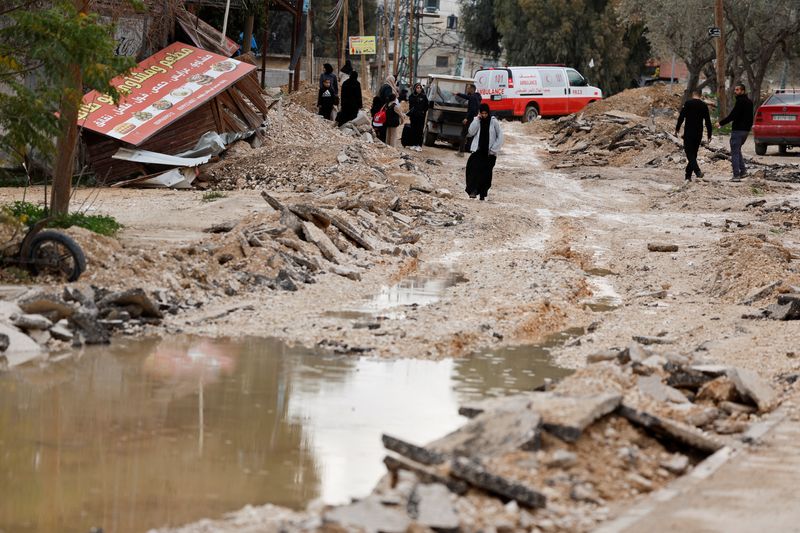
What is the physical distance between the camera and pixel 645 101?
46.2 m

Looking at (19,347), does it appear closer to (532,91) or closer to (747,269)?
(747,269)

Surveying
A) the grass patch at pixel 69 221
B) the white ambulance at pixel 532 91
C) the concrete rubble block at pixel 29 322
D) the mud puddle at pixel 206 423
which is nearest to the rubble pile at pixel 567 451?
the mud puddle at pixel 206 423

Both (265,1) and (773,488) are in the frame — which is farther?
(265,1)

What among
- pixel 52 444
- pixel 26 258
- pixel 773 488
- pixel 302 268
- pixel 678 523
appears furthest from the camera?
pixel 302 268

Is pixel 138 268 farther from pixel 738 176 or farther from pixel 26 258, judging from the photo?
pixel 738 176

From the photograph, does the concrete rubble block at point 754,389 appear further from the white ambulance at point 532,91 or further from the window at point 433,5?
the window at point 433,5

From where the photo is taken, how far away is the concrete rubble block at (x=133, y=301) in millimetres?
9812

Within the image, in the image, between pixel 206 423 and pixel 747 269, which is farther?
pixel 747 269

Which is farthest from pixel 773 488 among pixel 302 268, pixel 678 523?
pixel 302 268

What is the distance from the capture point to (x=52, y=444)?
257 inches

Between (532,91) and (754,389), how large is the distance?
34735 millimetres

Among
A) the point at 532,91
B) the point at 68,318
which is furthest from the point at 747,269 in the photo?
the point at 532,91

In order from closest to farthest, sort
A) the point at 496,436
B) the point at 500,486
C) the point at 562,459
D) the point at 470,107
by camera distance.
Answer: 1. the point at 500,486
2. the point at 562,459
3. the point at 496,436
4. the point at 470,107

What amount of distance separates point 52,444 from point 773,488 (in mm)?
3726
